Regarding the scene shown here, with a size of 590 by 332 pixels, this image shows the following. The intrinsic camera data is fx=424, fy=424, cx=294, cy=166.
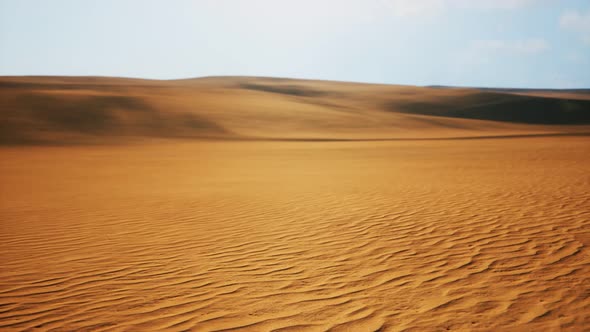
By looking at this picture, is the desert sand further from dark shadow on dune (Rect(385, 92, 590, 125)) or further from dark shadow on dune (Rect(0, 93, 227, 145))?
dark shadow on dune (Rect(385, 92, 590, 125))

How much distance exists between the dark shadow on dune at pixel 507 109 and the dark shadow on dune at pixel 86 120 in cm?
3234

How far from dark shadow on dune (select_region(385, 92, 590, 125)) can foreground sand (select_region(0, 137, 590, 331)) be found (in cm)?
4675

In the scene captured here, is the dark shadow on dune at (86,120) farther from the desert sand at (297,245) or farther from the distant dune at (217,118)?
the desert sand at (297,245)

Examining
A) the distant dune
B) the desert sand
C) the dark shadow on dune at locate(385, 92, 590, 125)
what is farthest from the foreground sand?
the dark shadow on dune at locate(385, 92, 590, 125)

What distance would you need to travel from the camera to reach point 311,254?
18.4ft

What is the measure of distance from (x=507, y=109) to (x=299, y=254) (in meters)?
60.2

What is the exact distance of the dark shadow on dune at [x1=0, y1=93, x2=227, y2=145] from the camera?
27.5m

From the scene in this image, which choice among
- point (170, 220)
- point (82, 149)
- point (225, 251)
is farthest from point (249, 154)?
point (225, 251)

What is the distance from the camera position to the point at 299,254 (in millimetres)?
5609

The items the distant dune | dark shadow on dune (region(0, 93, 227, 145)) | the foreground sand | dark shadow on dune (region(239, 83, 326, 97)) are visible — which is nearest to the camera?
the foreground sand

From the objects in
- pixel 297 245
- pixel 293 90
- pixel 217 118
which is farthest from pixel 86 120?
pixel 293 90

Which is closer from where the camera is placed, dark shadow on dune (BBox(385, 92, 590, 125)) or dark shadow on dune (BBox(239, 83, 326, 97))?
dark shadow on dune (BBox(385, 92, 590, 125))

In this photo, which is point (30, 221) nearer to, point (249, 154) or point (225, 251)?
point (225, 251)

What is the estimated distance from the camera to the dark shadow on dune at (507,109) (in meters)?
54.3
